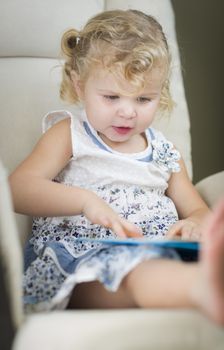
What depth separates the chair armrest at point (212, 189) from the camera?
4.29 ft

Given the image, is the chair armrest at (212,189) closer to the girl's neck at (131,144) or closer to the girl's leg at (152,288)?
the girl's neck at (131,144)

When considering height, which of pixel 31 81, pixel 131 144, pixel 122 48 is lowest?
pixel 131 144

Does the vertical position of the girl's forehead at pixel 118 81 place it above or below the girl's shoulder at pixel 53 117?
above

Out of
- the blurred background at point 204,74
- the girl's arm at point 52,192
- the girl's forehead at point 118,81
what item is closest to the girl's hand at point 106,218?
the girl's arm at point 52,192

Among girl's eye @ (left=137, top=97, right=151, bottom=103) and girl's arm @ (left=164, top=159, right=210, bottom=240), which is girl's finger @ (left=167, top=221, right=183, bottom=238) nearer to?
girl's arm @ (left=164, top=159, right=210, bottom=240)

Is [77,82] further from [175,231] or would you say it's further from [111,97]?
[175,231]

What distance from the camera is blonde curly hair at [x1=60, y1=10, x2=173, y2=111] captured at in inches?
47.0

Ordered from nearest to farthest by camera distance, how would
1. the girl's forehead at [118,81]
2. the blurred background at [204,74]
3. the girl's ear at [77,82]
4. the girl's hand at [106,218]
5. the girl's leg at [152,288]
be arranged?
1. the girl's leg at [152,288]
2. the girl's hand at [106,218]
3. the girl's forehead at [118,81]
4. the girl's ear at [77,82]
5. the blurred background at [204,74]

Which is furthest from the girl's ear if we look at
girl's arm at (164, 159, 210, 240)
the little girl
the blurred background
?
the blurred background

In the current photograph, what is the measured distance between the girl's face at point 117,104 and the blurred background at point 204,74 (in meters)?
0.84

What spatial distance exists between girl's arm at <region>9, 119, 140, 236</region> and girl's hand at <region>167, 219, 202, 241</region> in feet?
0.21

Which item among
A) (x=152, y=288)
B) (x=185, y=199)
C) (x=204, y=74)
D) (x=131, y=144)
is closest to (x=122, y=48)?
(x=131, y=144)

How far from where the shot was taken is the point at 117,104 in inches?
47.5

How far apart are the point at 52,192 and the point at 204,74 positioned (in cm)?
110
